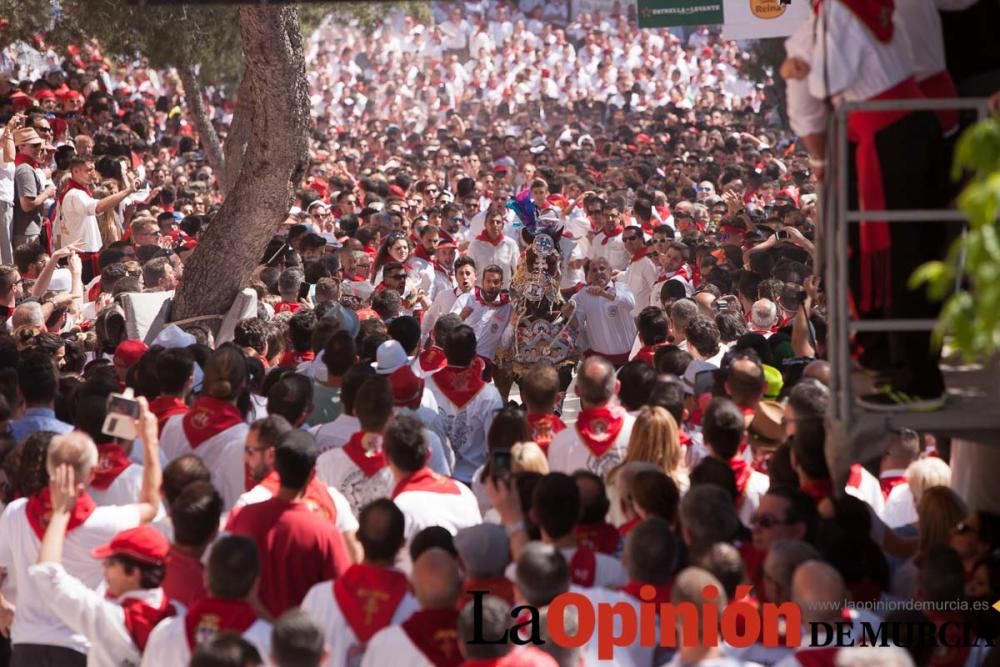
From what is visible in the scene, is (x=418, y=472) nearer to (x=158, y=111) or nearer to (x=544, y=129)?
(x=158, y=111)

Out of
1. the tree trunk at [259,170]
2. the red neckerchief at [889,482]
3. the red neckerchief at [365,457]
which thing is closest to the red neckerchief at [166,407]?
the red neckerchief at [365,457]

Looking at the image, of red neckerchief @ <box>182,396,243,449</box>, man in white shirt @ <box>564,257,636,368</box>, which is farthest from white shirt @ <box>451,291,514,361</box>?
red neckerchief @ <box>182,396,243,449</box>

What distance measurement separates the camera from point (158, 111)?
2938 centimetres

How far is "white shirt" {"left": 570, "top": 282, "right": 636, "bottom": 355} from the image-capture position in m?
12.1

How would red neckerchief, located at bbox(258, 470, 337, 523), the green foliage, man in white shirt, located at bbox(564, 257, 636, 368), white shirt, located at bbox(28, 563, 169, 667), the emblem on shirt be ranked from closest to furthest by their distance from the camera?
the green foliage < white shirt, located at bbox(28, 563, 169, 667) < red neckerchief, located at bbox(258, 470, 337, 523) < man in white shirt, located at bbox(564, 257, 636, 368) < the emblem on shirt

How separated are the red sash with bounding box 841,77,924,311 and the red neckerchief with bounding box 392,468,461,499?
2126mm

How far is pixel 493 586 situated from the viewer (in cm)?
616

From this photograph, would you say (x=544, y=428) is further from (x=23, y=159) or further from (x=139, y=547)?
(x=23, y=159)

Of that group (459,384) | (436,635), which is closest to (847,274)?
(436,635)

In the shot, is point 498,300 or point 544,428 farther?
point 498,300

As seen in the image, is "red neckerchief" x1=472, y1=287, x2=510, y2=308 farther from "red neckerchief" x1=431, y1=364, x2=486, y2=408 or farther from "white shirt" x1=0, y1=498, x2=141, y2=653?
"white shirt" x1=0, y1=498, x2=141, y2=653

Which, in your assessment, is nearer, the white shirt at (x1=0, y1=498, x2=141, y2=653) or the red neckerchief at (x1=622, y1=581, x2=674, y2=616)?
the red neckerchief at (x1=622, y1=581, x2=674, y2=616)

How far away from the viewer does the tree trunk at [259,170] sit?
1176cm

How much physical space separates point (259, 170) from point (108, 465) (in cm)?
515
